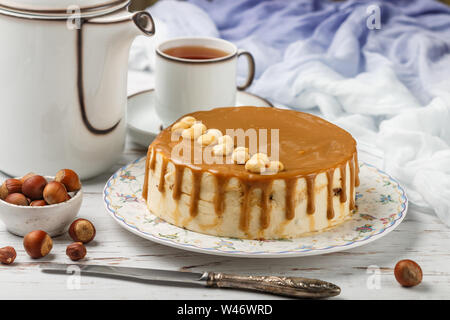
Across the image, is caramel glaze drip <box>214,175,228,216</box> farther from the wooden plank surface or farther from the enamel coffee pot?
the enamel coffee pot

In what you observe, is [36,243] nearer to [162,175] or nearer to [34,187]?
[34,187]

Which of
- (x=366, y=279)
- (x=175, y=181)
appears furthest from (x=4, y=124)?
(x=366, y=279)

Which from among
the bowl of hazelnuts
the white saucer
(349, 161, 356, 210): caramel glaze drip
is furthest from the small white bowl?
(349, 161, 356, 210): caramel glaze drip

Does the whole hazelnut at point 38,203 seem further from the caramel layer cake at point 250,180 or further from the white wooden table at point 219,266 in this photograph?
the caramel layer cake at point 250,180

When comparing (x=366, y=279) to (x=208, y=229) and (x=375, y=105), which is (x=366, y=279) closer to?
(x=208, y=229)

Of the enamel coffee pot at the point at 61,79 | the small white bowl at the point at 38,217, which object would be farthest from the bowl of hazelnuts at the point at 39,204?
the enamel coffee pot at the point at 61,79

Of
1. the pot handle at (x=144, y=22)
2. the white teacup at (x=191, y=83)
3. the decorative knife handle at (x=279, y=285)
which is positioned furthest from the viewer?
the white teacup at (x=191, y=83)

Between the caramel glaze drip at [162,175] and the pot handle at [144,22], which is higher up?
the pot handle at [144,22]
